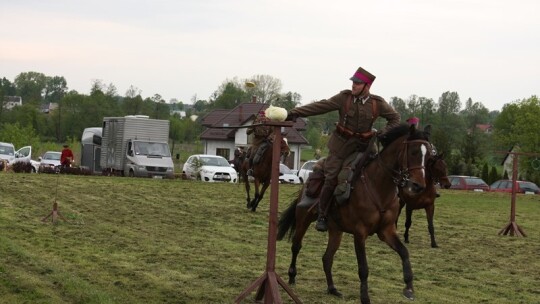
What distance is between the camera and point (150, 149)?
42.2 meters

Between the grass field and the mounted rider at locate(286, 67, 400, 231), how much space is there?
1447 mm

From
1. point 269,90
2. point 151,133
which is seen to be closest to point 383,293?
point 151,133

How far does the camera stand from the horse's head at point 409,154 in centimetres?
972

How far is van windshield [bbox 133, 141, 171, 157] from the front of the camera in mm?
41719

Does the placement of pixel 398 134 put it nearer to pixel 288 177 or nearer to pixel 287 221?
pixel 287 221

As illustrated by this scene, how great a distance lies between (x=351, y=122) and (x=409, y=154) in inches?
32.3

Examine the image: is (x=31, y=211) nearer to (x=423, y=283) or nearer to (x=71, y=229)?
(x=71, y=229)

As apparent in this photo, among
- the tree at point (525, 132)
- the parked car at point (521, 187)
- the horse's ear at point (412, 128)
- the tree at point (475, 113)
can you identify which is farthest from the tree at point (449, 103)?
the horse's ear at point (412, 128)

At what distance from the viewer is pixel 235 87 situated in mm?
128750

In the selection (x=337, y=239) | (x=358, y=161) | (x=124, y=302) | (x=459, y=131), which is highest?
(x=459, y=131)

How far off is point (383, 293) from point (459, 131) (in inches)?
3840

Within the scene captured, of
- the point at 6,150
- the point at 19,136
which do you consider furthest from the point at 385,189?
the point at 19,136

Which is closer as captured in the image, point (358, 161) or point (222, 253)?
point (358, 161)

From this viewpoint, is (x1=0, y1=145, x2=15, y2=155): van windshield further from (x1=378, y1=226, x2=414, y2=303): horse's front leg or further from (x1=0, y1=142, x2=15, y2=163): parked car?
(x1=378, y1=226, x2=414, y2=303): horse's front leg
